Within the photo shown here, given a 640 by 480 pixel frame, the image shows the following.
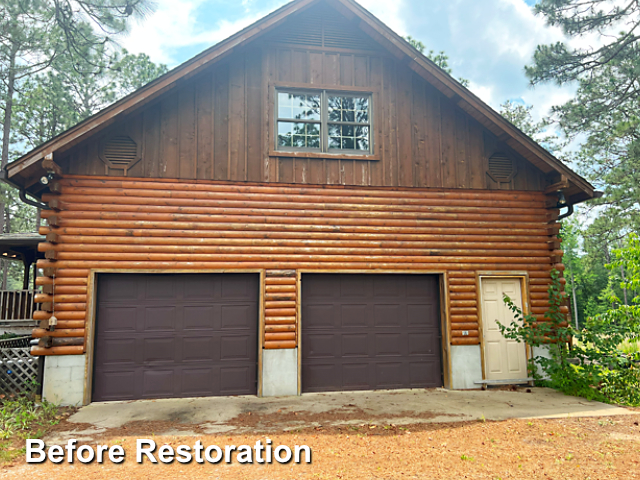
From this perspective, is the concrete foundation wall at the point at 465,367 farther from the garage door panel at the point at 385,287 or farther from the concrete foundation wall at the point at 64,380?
the concrete foundation wall at the point at 64,380

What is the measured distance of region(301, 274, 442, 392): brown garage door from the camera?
27.3 feet

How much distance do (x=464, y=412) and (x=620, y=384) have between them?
3.07 m

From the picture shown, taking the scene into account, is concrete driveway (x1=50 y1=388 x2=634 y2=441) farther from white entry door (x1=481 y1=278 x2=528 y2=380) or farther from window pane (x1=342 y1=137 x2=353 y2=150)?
window pane (x1=342 y1=137 x2=353 y2=150)


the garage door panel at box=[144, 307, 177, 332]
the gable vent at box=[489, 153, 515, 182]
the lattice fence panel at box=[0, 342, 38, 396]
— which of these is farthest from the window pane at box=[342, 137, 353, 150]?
the lattice fence panel at box=[0, 342, 38, 396]

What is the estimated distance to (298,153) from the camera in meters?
8.48

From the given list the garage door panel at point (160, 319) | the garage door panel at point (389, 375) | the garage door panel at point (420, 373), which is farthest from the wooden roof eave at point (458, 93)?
the garage door panel at point (160, 319)

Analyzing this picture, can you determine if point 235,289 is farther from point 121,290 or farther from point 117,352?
point 117,352

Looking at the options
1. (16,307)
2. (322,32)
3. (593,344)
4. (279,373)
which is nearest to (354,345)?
(279,373)

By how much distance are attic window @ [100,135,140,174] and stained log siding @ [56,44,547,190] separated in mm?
92

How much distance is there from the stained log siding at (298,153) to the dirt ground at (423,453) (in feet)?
14.8

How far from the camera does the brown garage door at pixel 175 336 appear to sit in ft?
25.5

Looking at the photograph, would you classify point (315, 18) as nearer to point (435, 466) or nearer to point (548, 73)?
point (435, 466)

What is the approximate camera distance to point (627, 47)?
13.1 metres

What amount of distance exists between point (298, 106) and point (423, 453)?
6586mm
